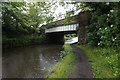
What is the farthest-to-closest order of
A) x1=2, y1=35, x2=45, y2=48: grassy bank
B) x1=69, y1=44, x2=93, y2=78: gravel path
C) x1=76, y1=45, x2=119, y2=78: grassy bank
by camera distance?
x1=2, y1=35, x2=45, y2=48: grassy bank, x1=69, y1=44, x2=93, y2=78: gravel path, x1=76, y1=45, x2=119, y2=78: grassy bank

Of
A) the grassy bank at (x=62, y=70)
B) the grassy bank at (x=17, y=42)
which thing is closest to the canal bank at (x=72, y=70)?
the grassy bank at (x=62, y=70)

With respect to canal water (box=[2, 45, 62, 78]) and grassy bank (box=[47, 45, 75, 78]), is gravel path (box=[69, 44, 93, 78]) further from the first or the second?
canal water (box=[2, 45, 62, 78])

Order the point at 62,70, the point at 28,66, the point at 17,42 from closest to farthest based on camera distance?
the point at 62,70, the point at 28,66, the point at 17,42

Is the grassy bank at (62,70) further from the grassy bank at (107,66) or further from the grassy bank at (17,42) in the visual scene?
the grassy bank at (17,42)

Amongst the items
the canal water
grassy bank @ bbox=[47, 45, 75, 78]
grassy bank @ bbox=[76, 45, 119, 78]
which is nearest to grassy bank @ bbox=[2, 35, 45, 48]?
the canal water

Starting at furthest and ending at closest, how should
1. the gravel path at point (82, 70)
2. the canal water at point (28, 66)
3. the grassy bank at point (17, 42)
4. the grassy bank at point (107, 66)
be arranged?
1. the grassy bank at point (17, 42)
2. the canal water at point (28, 66)
3. the gravel path at point (82, 70)
4. the grassy bank at point (107, 66)

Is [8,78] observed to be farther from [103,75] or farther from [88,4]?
[88,4]

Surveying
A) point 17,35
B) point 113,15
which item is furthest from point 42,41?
point 113,15

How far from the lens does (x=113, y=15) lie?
13.3 ft

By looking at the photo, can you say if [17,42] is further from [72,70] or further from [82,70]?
[82,70]

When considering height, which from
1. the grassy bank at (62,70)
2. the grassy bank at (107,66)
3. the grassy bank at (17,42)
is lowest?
the grassy bank at (62,70)

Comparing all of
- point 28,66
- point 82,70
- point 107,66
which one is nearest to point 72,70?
point 82,70

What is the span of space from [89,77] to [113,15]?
3963mm

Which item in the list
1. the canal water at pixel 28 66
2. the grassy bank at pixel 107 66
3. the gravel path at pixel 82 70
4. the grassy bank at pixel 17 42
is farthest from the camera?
the grassy bank at pixel 17 42
